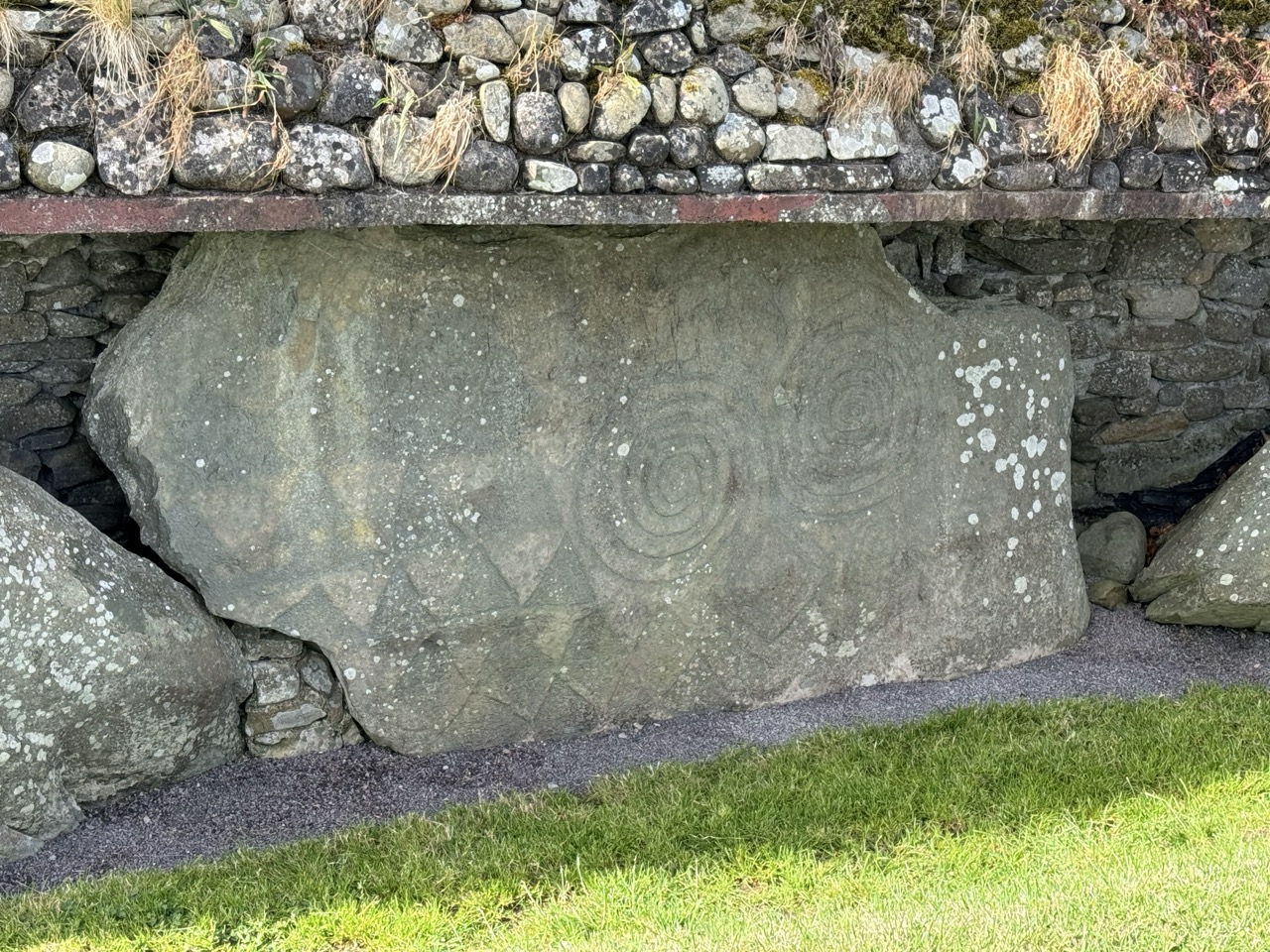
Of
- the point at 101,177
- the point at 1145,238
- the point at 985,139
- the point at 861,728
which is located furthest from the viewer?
the point at 1145,238

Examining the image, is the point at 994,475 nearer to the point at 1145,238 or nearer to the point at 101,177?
the point at 1145,238

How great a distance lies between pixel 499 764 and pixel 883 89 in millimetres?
2796

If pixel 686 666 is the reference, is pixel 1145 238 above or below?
above

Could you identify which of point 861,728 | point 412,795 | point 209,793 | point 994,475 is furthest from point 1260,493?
point 209,793

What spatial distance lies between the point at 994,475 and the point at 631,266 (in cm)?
184

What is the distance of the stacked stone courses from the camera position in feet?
13.9

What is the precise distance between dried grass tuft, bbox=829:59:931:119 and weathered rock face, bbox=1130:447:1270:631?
8.18 ft

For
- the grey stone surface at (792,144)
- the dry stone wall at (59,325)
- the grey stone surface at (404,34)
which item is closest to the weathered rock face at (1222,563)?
the grey stone surface at (792,144)

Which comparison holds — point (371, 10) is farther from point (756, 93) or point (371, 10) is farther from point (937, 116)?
point (937, 116)

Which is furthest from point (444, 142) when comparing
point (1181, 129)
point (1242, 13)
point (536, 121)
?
point (1242, 13)

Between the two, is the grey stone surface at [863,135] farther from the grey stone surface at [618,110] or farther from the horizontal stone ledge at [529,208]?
the grey stone surface at [618,110]

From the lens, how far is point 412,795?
5148mm

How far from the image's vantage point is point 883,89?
507 cm

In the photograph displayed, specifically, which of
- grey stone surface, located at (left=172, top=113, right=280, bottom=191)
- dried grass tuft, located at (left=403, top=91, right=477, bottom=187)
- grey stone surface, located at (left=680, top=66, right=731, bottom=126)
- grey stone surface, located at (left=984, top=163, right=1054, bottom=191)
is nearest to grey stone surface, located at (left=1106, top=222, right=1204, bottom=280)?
grey stone surface, located at (left=984, top=163, right=1054, bottom=191)
